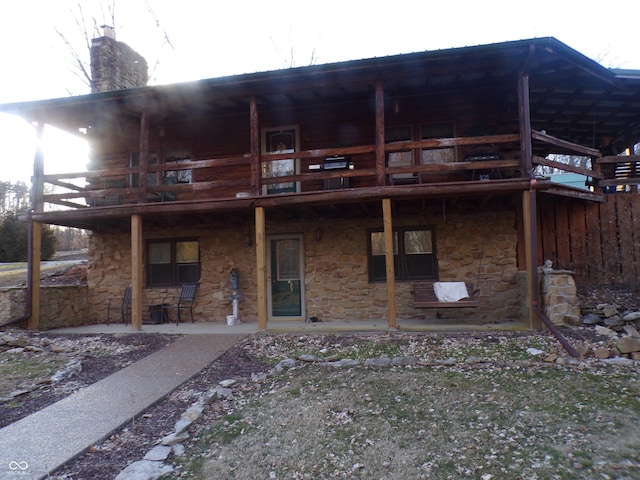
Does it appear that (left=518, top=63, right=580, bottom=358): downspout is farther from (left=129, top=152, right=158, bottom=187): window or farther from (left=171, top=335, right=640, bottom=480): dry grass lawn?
(left=129, top=152, right=158, bottom=187): window

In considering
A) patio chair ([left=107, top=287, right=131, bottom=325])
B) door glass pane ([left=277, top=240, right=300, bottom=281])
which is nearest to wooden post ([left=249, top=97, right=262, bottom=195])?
door glass pane ([left=277, top=240, right=300, bottom=281])

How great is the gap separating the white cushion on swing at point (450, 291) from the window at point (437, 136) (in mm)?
2779

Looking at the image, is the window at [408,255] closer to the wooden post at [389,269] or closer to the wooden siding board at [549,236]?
the wooden post at [389,269]

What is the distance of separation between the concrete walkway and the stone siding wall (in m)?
3.29

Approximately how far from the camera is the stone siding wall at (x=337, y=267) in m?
8.55

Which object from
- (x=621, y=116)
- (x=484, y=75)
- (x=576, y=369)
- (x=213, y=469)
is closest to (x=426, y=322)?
(x=576, y=369)

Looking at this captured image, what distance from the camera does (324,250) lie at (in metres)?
9.20

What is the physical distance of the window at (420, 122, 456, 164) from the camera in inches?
348

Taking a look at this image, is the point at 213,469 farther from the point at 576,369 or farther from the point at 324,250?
the point at 324,250

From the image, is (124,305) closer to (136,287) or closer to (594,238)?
(136,287)

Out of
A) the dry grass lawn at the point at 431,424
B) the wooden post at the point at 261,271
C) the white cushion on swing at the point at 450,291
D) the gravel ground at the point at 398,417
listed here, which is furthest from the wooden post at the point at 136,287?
the white cushion on swing at the point at 450,291

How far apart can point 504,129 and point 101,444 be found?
913 centimetres

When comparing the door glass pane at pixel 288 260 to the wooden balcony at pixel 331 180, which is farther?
the door glass pane at pixel 288 260

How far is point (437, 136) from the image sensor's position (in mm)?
8945
